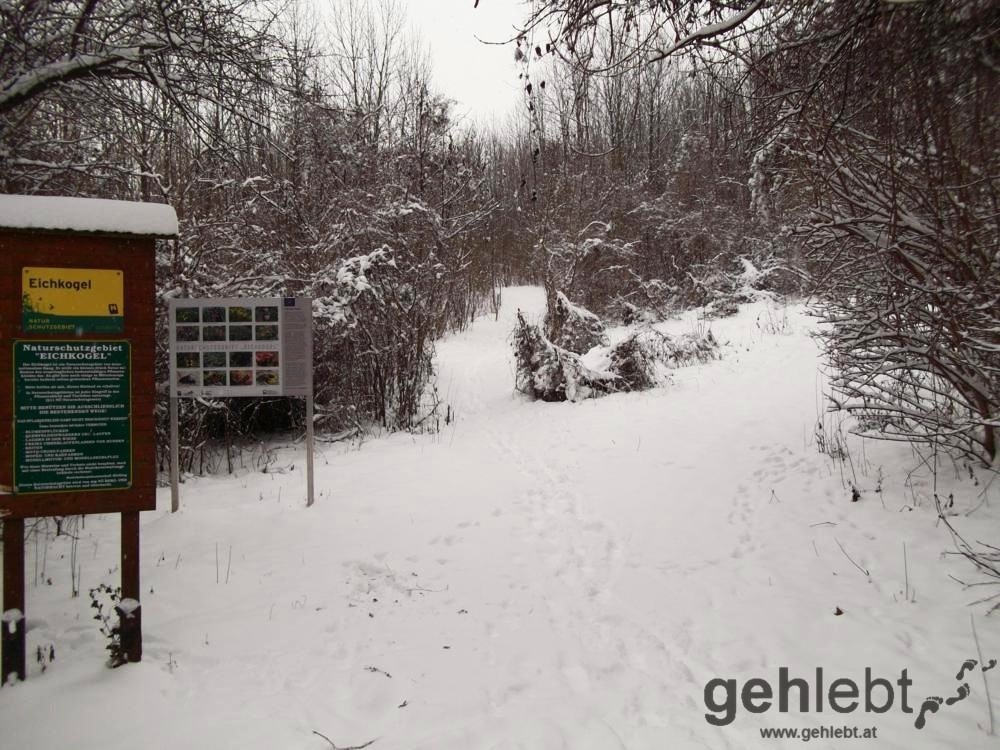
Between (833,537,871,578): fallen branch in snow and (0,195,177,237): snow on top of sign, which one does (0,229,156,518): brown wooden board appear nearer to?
(0,195,177,237): snow on top of sign

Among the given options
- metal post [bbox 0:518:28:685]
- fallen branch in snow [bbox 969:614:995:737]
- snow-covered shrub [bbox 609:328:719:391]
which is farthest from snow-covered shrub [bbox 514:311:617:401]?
metal post [bbox 0:518:28:685]

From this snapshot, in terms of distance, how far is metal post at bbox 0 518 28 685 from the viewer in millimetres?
2801

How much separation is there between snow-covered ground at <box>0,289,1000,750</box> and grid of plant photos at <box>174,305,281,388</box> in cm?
132

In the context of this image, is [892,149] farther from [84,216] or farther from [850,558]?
[84,216]

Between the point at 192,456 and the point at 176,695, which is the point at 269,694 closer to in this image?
the point at 176,695

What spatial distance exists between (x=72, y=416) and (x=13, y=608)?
0.97 m

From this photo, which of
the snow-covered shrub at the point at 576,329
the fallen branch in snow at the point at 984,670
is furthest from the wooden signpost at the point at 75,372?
the snow-covered shrub at the point at 576,329

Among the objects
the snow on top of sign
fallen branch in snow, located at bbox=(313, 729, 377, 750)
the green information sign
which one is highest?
the snow on top of sign

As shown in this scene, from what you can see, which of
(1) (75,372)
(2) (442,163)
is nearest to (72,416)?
(1) (75,372)

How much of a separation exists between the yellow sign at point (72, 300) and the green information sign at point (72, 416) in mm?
84

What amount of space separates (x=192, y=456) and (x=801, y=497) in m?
7.54

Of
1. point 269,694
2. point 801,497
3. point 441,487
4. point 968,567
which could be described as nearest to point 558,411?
point 441,487

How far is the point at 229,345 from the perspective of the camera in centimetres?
578

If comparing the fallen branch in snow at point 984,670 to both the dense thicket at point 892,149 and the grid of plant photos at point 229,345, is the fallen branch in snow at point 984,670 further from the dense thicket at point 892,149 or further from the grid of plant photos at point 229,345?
the grid of plant photos at point 229,345
